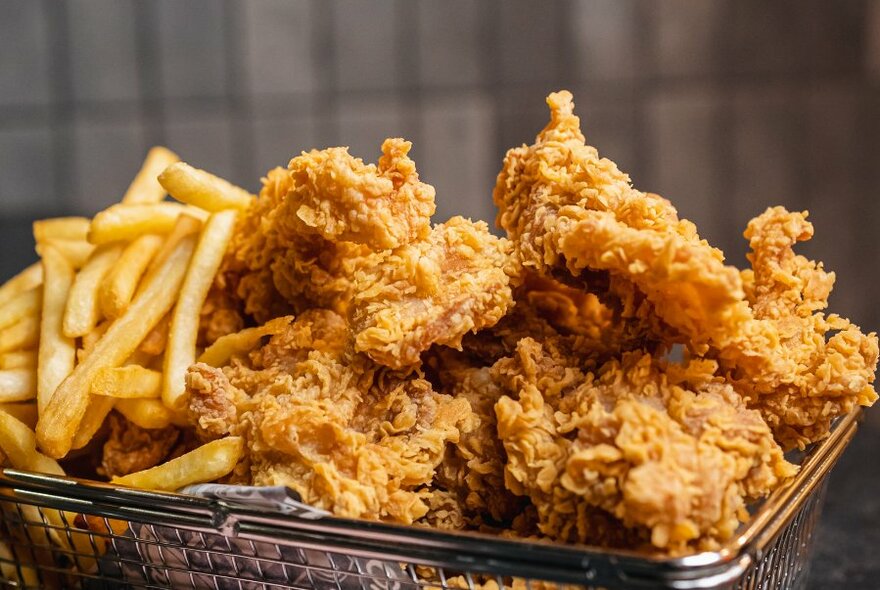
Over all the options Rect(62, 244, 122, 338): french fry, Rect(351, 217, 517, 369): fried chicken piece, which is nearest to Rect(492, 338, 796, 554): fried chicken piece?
Rect(351, 217, 517, 369): fried chicken piece

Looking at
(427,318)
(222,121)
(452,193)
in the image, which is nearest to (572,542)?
(427,318)

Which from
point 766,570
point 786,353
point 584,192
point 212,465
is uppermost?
point 584,192

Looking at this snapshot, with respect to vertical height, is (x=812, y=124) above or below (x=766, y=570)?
above

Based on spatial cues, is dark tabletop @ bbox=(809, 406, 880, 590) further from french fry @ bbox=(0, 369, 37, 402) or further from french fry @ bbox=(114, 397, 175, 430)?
french fry @ bbox=(0, 369, 37, 402)

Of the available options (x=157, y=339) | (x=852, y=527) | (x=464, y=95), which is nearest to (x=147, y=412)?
(x=157, y=339)

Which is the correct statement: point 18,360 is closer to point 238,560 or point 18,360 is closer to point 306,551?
point 238,560

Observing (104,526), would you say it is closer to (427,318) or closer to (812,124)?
(427,318)

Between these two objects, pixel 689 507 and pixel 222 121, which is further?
pixel 222 121
